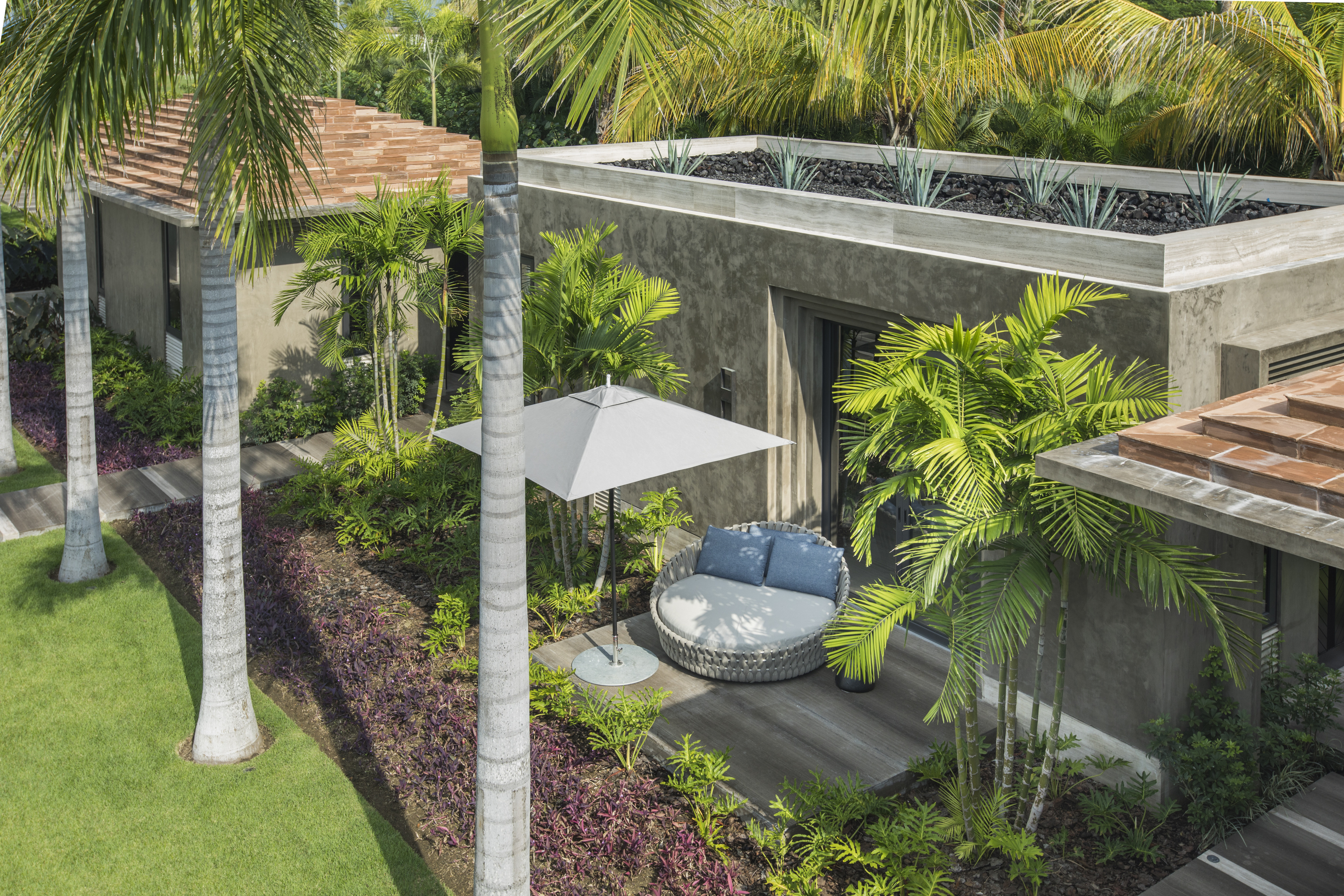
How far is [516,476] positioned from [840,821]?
325cm

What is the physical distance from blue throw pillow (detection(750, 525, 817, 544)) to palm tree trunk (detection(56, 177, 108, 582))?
6.72 metres

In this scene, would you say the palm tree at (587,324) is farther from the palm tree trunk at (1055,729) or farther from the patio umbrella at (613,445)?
the palm tree trunk at (1055,729)

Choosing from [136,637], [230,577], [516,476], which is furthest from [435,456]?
[516,476]

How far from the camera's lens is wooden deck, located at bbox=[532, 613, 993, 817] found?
7.74 m

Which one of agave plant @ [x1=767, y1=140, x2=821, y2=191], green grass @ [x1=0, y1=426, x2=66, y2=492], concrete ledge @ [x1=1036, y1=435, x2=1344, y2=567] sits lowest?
green grass @ [x1=0, y1=426, x2=66, y2=492]

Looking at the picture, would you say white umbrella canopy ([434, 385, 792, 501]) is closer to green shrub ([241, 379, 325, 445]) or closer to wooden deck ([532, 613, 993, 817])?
wooden deck ([532, 613, 993, 817])

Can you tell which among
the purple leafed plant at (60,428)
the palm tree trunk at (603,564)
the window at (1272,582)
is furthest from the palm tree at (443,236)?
the window at (1272,582)

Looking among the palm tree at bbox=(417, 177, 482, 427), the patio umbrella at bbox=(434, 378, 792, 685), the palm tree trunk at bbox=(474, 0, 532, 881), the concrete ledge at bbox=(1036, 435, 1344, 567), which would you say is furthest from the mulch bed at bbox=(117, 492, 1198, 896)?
the palm tree at bbox=(417, 177, 482, 427)

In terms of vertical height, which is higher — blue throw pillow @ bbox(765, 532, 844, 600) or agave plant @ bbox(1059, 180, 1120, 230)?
agave plant @ bbox(1059, 180, 1120, 230)

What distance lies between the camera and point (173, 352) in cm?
1744

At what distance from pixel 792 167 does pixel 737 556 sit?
14.7 ft

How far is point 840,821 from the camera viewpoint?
6.97 metres

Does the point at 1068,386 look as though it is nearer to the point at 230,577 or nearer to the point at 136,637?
the point at 230,577

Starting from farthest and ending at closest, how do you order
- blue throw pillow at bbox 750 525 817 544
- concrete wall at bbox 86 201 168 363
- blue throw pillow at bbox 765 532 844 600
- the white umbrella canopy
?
1. concrete wall at bbox 86 201 168 363
2. blue throw pillow at bbox 750 525 817 544
3. blue throw pillow at bbox 765 532 844 600
4. the white umbrella canopy
